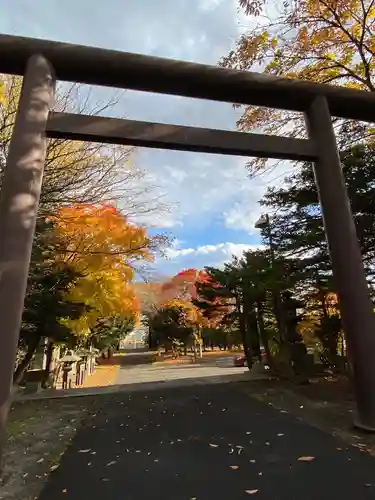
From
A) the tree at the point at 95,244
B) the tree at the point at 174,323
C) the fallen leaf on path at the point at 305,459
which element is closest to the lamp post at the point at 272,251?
the tree at the point at 95,244

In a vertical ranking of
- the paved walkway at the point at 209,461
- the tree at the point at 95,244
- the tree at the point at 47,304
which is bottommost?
the paved walkway at the point at 209,461

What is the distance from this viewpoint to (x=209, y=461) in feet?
11.1

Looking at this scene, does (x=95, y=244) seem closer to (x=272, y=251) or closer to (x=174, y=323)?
(x=272, y=251)

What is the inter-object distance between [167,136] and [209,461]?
3.46 metres

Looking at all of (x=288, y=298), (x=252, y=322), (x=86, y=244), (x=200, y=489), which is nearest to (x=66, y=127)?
(x=200, y=489)

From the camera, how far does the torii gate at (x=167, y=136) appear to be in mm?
3281

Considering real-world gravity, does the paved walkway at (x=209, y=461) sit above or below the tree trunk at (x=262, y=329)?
below

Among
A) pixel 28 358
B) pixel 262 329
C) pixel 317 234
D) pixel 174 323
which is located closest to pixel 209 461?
pixel 317 234

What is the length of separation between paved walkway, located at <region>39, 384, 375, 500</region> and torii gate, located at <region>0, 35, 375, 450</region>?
3.09ft

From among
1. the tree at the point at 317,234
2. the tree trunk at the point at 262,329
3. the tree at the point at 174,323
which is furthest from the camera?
the tree at the point at 174,323

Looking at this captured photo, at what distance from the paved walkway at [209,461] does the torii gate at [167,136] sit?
94 cm

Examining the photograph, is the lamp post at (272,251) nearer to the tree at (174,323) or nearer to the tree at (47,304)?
the tree at (47,304)

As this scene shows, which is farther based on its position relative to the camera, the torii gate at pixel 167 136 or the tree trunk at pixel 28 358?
the tree trunk at pixel 28 358

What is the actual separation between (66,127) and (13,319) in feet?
6.93
